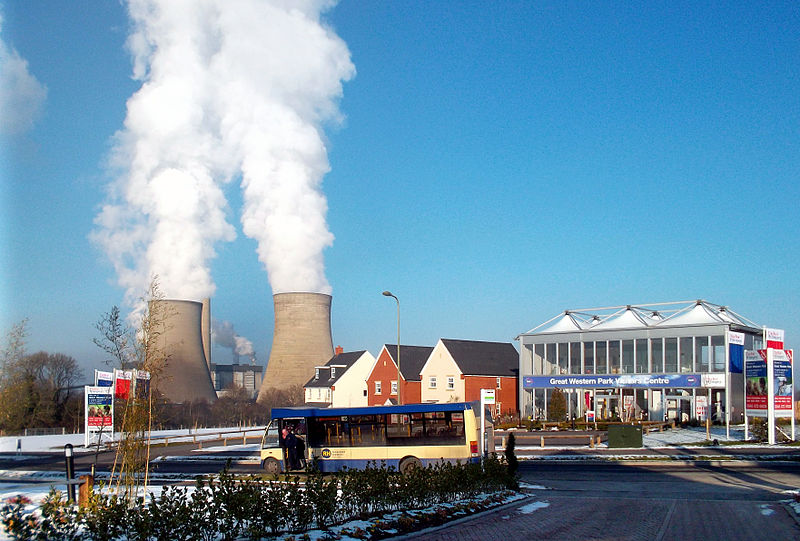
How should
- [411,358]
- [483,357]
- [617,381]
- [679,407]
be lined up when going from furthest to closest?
[411,358] → [483,357] → [617,381] → [679,407]

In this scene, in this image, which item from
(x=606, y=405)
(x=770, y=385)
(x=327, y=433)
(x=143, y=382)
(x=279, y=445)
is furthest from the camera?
(x=606, y=405)

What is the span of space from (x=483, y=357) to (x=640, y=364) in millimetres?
17753

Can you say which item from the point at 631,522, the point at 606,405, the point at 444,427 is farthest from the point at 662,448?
the point at 631,522

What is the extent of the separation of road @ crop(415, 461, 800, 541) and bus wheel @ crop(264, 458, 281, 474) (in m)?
8.77

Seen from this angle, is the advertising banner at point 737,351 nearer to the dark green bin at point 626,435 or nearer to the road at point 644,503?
the dark green bin at point 626,435

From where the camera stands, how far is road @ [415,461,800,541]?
12328 mm

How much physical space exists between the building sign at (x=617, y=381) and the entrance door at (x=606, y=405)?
110 cm

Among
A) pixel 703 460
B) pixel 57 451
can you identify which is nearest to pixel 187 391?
pixel 57 451

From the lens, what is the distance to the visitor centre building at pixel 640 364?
50688mm

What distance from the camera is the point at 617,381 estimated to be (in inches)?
2154

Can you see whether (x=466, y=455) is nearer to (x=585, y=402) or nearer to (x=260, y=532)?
(x=260, y=532)

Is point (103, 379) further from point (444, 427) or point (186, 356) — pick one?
point (444, 427)

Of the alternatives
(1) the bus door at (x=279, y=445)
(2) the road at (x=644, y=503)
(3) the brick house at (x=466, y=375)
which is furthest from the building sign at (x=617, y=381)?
(1) the bus door at (x=279, y=445)

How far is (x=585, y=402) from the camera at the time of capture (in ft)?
189
